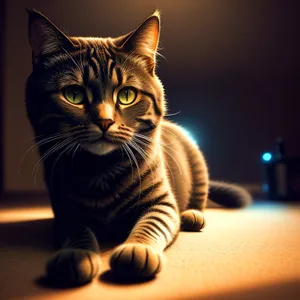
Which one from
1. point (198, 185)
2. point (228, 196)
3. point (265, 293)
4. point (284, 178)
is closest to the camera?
point (265, 293)

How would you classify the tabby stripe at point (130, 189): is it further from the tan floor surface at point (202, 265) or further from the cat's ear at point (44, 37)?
the cat's ear at point (44, 37)

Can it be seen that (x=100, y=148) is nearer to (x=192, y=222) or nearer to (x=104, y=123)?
(x=104, y=123)

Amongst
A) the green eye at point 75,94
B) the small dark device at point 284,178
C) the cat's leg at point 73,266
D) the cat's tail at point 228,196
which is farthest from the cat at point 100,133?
the small dark device at point 284,178

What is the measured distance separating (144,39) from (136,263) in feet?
2.07

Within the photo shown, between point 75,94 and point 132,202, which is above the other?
point 75,94

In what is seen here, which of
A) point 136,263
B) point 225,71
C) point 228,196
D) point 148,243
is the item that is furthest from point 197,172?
point 225,71

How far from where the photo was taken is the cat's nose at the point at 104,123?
1.00 m

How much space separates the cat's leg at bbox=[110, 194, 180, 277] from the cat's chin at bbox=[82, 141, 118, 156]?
0.64ft

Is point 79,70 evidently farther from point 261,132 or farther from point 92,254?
point 261,132


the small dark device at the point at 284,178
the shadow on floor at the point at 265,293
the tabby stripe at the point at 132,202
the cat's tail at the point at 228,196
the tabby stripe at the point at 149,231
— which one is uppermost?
the tabby stripe at the point at 132,202

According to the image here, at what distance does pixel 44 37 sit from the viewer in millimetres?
1106

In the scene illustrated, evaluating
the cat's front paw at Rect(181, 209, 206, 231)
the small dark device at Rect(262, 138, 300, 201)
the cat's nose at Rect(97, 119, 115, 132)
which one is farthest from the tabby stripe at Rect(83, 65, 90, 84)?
the small dark device at Rect(262, 138, 300, 201)

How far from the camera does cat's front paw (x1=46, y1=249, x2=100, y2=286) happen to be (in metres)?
0.80

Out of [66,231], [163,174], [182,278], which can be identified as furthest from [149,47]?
[182,278]
